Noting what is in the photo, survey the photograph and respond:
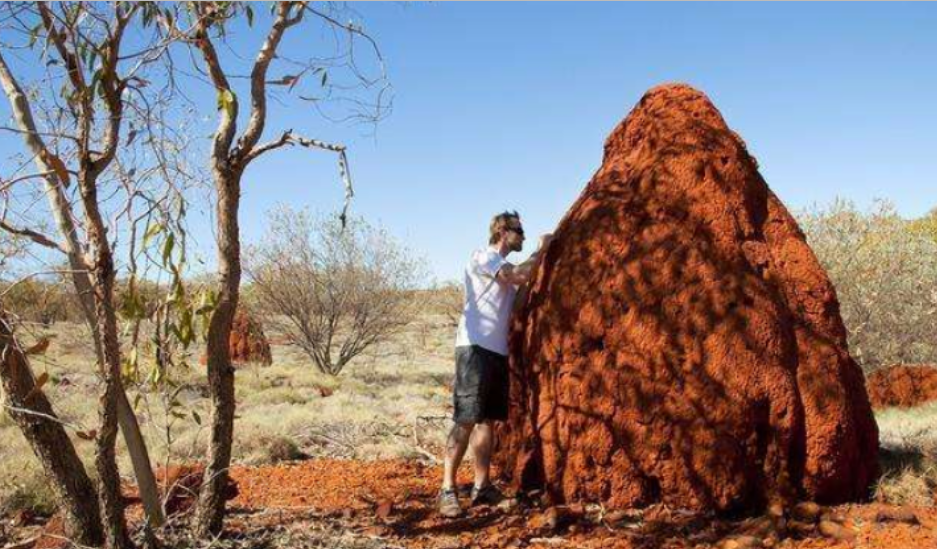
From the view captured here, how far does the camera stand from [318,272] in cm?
1742

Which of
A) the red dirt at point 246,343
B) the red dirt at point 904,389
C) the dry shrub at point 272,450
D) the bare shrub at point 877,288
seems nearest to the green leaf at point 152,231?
the dry shrub at point 272,450

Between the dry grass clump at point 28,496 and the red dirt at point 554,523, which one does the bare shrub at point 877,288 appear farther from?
the dry grass clump at point 28,496


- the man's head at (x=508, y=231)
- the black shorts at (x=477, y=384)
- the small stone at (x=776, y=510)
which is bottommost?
the small stone at (x=776, y=510)

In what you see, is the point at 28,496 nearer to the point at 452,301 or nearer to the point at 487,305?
the point at 487,305

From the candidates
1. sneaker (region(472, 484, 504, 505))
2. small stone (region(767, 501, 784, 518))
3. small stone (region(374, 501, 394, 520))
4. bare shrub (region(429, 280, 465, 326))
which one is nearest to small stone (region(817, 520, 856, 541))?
small stone (region(767, 501, 784, 518))

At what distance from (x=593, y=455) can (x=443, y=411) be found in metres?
7.39

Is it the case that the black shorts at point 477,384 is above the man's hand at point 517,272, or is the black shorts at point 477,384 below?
below

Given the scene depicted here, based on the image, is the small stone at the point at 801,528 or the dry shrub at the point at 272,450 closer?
the small stone at the point at 801,528

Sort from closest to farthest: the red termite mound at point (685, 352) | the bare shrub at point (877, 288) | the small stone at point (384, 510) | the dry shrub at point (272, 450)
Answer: the red termite mound at point (685, 352)
the small stone at point (384, 510)
the dry shrub at point (272, 450)
the bare shrub at point (877, 288)

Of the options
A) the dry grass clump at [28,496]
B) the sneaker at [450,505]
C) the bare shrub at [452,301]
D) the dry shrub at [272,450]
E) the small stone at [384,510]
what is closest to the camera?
the sneaker at [450,505]

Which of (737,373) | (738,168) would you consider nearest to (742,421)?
(737,373)

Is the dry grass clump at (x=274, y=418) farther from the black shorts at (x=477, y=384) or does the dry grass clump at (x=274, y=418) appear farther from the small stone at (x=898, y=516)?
the small stone at (x=898, y=516)

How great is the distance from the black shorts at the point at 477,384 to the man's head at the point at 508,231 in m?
0.64

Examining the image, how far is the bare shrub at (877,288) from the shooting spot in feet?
42.2
